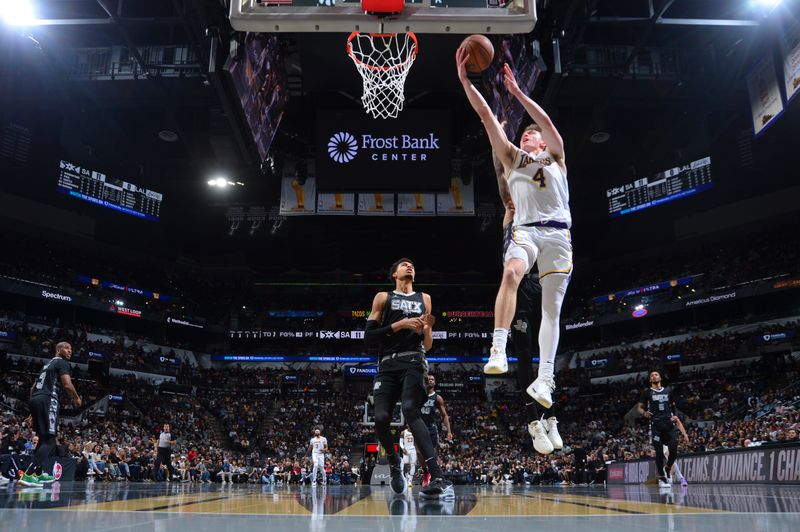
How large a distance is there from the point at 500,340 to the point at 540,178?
1.30m

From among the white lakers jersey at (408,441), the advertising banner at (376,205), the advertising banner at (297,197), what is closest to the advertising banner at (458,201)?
the advertising banner at (376,205)

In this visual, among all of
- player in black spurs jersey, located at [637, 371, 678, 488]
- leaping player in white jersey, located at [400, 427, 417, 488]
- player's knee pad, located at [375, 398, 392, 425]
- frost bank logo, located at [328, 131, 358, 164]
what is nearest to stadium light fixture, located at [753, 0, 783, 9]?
player in black spurs jersey, located at [637, 371, 678, 488]

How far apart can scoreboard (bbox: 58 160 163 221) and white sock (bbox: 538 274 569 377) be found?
2570 cm

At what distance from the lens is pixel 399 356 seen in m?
5.86

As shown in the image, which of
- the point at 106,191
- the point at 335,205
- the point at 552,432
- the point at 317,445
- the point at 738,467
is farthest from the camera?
the point at 106,191

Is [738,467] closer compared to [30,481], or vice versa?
[30,481]

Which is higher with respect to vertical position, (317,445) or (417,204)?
(417,204)

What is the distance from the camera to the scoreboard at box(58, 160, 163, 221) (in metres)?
25.6

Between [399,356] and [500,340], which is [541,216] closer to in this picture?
[500,340]

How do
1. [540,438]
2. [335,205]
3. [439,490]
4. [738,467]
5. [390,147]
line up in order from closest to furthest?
[540,438], [439,490], [738,467], [390,147], [335,205]

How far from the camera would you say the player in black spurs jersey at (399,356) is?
573cm

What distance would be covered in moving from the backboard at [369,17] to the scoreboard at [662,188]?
20.1 meters

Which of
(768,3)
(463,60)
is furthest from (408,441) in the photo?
(768,3)

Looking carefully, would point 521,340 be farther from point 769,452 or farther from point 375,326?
point 769,452
